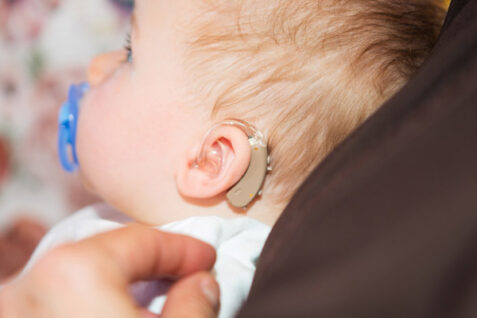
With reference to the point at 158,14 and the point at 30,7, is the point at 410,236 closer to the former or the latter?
the point at 158,14

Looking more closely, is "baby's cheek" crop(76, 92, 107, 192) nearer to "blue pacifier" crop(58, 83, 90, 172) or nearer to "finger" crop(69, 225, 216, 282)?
"blue pacifier" crop(58, 83, 90, 172)

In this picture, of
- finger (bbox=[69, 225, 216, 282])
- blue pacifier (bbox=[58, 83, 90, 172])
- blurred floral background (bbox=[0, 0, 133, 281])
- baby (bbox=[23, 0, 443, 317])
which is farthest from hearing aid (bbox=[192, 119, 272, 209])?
blurred floral background (bbox=[0, 0, 133, 281])

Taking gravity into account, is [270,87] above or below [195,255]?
above

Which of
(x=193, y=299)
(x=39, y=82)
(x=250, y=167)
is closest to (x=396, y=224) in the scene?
(x=193, y=299)

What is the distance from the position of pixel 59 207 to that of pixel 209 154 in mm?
818

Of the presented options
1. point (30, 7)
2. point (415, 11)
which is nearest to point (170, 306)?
point (415, 11)

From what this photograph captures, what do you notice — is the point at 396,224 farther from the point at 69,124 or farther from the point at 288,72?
the point at 69,124

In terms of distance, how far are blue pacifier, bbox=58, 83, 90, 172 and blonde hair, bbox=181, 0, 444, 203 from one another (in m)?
0.28

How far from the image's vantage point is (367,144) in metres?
0.51

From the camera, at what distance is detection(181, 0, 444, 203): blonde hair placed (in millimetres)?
758

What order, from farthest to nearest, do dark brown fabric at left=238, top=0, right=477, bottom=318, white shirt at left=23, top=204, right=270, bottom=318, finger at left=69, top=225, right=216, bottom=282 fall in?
white shirt at left=23, top=204, right=270, bottom=318 → finger at left=69, top=225, right=216, bottom=282 → dark brown fabric at left=238, top=0, right=477, bottom=318

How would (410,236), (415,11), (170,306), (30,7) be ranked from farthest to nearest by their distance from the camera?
(30,7) → (415,11) → (170,306) → (410,236)

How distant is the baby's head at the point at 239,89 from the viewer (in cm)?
76

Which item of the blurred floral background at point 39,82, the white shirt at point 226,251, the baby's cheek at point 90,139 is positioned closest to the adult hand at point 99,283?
the white shirt at point 226,251
